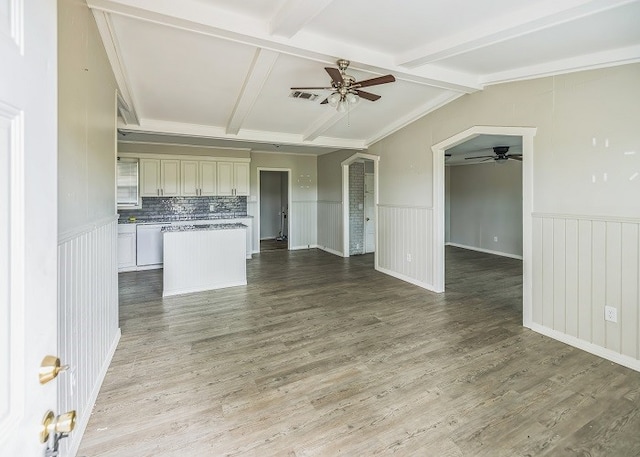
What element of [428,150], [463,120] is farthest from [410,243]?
[463,120]

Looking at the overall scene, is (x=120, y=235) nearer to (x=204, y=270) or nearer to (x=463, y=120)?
(x=204, y=270)

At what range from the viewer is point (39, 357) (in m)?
0.72

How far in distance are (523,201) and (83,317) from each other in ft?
13.3

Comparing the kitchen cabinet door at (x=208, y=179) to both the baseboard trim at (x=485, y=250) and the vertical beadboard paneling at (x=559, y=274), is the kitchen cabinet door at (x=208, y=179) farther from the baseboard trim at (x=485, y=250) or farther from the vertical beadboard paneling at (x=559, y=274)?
the baseboard trim at (x=485, y=250)

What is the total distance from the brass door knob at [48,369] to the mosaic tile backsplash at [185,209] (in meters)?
6.28

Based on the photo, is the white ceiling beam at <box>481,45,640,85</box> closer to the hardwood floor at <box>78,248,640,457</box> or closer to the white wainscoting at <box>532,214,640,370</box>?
the white wainscoting at <box>532,214,640,370</box>

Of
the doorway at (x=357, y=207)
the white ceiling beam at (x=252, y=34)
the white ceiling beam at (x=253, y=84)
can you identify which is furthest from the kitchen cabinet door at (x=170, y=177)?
the white ceiling beam at (x=252, y=34)

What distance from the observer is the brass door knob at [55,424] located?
73 cm

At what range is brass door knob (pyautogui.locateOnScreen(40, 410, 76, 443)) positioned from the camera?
73 centimetres

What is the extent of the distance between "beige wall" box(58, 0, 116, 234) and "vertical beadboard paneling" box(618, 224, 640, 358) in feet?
13.2

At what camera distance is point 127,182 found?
6.19 meters

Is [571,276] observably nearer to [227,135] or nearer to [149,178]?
[227,135]

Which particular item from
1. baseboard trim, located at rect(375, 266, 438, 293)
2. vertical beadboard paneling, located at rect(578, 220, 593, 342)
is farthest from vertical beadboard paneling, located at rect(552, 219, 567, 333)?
baseboard trim, located at rect(375, 266, 438, 293)

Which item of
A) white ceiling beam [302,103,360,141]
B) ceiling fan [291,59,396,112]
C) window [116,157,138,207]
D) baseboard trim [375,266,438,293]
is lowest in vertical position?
baseboard trim [375,266,438,293]
